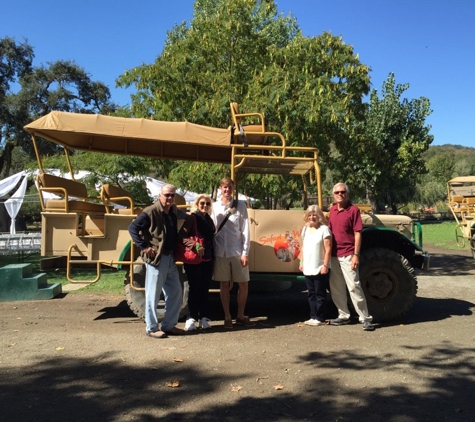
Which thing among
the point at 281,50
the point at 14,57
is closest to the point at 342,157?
the point at 281,50

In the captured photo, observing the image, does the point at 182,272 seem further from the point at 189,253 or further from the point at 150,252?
the point at 150,252

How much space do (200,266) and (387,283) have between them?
2.47 m

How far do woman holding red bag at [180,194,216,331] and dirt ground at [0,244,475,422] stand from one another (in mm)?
367

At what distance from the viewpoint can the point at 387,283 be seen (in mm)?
6570

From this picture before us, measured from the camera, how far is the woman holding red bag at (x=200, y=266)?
6004 mm

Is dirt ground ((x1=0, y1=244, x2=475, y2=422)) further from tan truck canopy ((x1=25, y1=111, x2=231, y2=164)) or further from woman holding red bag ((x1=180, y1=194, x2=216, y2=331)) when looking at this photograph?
tan truck canopy ((x1=25, y1=111, x2=231, y2=164))

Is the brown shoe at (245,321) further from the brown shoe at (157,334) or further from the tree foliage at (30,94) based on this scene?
the tree foliage at (30,94)

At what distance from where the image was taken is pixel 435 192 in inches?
2270

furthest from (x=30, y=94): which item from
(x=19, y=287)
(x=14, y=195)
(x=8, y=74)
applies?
(x=19, y=287)

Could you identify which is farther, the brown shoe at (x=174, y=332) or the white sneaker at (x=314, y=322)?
the white sneaker at (x=314, y=322)

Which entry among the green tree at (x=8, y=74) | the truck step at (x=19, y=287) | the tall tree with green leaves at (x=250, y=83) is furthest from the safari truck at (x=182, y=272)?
the green tree at (x=8, y=74)

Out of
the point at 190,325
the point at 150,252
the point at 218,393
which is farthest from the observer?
the point at 190,325

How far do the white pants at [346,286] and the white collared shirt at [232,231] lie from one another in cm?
121

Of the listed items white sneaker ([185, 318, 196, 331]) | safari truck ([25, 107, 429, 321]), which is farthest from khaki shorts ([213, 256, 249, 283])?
white sneaker ([185, 318, 196, 331])
